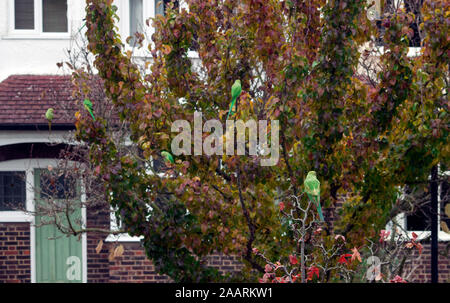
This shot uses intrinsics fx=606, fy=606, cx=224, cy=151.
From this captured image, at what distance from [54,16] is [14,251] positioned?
4571mm

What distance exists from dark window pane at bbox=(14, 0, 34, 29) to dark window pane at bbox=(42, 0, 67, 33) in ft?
0.86

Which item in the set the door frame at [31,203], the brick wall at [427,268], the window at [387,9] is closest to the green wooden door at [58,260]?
the door frame at [31,203]

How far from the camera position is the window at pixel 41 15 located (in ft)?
38.6

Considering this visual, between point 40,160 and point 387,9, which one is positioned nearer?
point 387,9

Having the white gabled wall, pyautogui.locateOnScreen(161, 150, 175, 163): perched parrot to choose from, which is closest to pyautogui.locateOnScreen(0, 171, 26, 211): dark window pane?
the white gabled wall

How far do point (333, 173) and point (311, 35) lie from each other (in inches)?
55.3

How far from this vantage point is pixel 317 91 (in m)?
5.24

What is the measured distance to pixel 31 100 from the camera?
10.8 meters

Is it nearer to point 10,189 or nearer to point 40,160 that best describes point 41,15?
point 40,160

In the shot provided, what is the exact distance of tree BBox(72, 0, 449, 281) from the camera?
532 centimetres

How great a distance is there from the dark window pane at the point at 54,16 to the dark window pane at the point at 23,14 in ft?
0.86

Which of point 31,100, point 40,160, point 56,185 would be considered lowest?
point 56,185

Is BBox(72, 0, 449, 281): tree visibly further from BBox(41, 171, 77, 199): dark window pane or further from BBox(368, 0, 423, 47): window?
BBox(41, 171, 77, 199): dark window pane

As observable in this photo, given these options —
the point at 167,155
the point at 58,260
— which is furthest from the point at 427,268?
the point at 167,155
